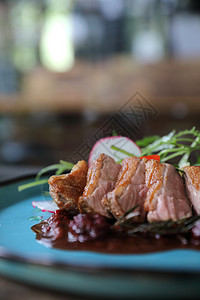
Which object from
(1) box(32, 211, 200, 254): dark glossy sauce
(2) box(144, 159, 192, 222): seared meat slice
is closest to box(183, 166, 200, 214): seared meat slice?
(2) box(144, 159, 192, 222): seared meat slice

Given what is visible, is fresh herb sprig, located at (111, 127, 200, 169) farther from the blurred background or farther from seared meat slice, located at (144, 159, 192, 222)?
the blurred background

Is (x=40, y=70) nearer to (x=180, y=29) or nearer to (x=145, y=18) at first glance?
(x=145, y=18)

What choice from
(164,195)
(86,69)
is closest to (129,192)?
(164,195)

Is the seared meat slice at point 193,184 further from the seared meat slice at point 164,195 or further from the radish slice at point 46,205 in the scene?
the radish slice at point 46,205

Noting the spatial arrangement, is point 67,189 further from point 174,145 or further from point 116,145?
point 174,145

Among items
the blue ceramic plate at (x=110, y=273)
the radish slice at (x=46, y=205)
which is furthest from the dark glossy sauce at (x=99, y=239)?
the radish slice at (x=46, y=205)
